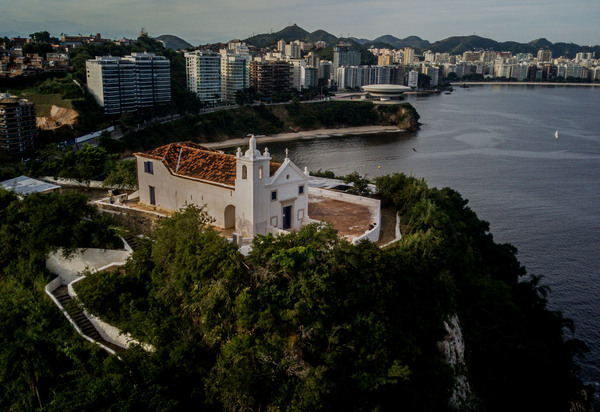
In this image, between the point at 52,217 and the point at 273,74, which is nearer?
the point at 52,217

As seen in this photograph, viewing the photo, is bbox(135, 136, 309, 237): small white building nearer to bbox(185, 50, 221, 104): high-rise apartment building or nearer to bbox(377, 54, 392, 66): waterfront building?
bbox(185, 50, 221, 104): high-rise apartment building

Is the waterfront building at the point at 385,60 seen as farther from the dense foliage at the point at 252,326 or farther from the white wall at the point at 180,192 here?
the dense foliage at the point at 252,326

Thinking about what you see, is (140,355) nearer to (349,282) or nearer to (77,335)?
(77,335)

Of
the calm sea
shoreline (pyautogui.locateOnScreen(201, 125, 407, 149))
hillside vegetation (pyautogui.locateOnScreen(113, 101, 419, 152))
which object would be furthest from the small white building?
shoreline (pyautogui.locateOnScreen(201, 125, 407, 149))

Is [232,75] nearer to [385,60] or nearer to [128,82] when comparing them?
[128,82]

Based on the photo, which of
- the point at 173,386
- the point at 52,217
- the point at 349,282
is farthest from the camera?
the point at 52,217

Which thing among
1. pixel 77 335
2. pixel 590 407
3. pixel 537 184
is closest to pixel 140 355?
pixel 77 335

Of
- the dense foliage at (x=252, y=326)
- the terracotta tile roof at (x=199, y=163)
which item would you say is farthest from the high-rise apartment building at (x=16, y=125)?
the dense foliage at (x=252, y=326)
